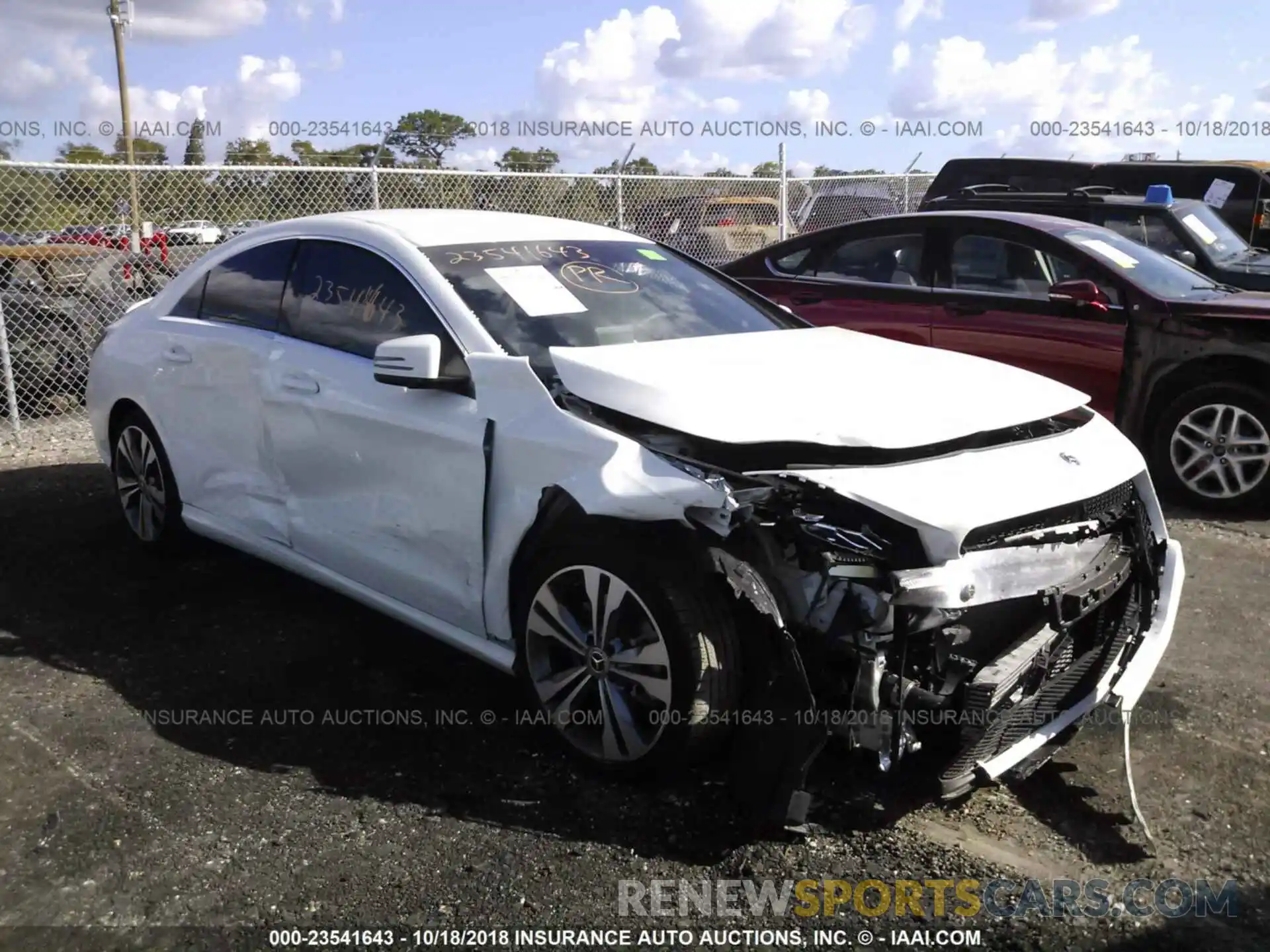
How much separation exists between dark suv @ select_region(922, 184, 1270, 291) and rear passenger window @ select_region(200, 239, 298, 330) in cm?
529

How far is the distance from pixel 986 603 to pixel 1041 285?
4379 mm

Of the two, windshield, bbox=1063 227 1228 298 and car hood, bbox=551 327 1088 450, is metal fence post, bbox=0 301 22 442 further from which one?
windshield, bbox=1063 227 1228 298

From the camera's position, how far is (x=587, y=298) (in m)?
4.05

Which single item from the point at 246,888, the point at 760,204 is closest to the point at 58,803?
the point at 246,888

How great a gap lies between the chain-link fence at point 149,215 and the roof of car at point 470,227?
3768mm

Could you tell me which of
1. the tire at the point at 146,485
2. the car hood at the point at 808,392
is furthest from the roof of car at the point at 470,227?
the tire at the point at 146,485

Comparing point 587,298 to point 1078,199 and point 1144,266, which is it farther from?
point 1078,199

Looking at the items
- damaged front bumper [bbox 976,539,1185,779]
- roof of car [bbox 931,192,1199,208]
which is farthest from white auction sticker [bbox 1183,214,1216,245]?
damaged front bumper [bbox 976,539,1185,779]

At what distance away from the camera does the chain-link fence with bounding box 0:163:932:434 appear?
26.6 feet

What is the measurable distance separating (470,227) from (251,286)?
3.45 feet

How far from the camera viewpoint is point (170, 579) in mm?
5188

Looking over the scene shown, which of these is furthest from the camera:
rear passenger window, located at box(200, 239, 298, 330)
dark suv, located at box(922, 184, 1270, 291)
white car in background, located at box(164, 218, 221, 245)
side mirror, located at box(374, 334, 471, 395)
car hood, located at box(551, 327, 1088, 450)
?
white car in background, located at box(164, 218, 221, 245)

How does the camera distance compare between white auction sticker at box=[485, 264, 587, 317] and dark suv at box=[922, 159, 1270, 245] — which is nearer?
white auction sticker at box=[485, 264, 587, 317]

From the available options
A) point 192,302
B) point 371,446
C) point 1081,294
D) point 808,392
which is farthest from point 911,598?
point 1081,294
